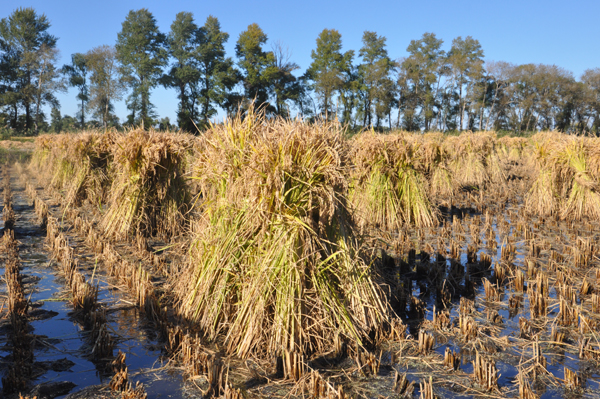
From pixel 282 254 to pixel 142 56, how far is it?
49712mm

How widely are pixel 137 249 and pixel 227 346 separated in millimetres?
3910

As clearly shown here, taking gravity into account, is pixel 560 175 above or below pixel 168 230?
above

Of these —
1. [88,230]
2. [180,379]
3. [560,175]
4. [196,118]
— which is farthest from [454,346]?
[196,118]

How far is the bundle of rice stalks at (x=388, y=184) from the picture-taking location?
930 centimetres

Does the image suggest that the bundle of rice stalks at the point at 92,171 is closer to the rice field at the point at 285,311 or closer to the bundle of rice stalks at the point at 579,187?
the rice field at the point at 285,311

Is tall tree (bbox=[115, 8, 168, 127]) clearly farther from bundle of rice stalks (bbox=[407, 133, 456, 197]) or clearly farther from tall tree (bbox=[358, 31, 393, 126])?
bundle of rice stalks (bbox=[407, 133, 456, 197])

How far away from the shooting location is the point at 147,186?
792cm

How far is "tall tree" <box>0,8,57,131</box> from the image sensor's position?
152 feet

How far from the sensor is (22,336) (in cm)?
378

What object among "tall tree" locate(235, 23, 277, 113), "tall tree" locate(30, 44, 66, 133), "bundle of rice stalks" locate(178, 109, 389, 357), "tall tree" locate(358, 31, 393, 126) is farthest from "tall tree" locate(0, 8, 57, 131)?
"bundle of rice stalks" locate(178, 109, 389, 357)

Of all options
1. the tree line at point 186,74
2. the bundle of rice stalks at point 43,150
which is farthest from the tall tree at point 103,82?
the bundle of rice stalks at point 43,150

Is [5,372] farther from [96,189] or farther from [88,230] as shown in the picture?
[96,189]

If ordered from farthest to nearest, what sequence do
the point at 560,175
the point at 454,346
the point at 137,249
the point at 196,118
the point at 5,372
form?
the point at 196,118
the point at 560,175
the point at 137,249
the point at 454,346
the point at 5,372

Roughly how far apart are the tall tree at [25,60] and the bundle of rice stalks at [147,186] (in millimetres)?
45815
